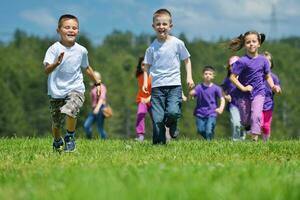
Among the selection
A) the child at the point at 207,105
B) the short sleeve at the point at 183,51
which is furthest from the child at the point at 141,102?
the short sleeve at the point at 183,51

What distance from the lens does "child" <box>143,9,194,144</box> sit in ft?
34.5

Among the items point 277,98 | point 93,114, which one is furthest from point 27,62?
point 93,114

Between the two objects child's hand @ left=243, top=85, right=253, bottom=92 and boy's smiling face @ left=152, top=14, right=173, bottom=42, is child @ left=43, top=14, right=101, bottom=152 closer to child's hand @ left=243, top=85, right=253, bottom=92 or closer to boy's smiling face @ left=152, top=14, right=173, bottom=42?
boy's smiling face @ left=152, top=14, right=173, bottom=42

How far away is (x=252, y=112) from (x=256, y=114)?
15 centimetres

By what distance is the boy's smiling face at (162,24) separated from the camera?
1046 centimetres

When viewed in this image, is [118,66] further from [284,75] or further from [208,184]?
[208,184]

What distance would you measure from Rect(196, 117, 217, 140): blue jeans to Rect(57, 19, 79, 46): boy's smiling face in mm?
7234

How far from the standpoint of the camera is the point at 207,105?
15945 mm

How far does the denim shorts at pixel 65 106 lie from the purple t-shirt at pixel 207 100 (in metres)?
7.18

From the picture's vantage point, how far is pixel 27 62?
14012 cm

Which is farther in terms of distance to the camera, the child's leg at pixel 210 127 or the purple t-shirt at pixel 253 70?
the child's leg at pixel 210 127

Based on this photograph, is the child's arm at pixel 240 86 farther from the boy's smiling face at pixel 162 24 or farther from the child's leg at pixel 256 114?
the boy's smiling face at pixel 162 24

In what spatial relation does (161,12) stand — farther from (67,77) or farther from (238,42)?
(67,77)

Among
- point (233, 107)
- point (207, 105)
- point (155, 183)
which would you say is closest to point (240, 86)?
point (233, 107)
